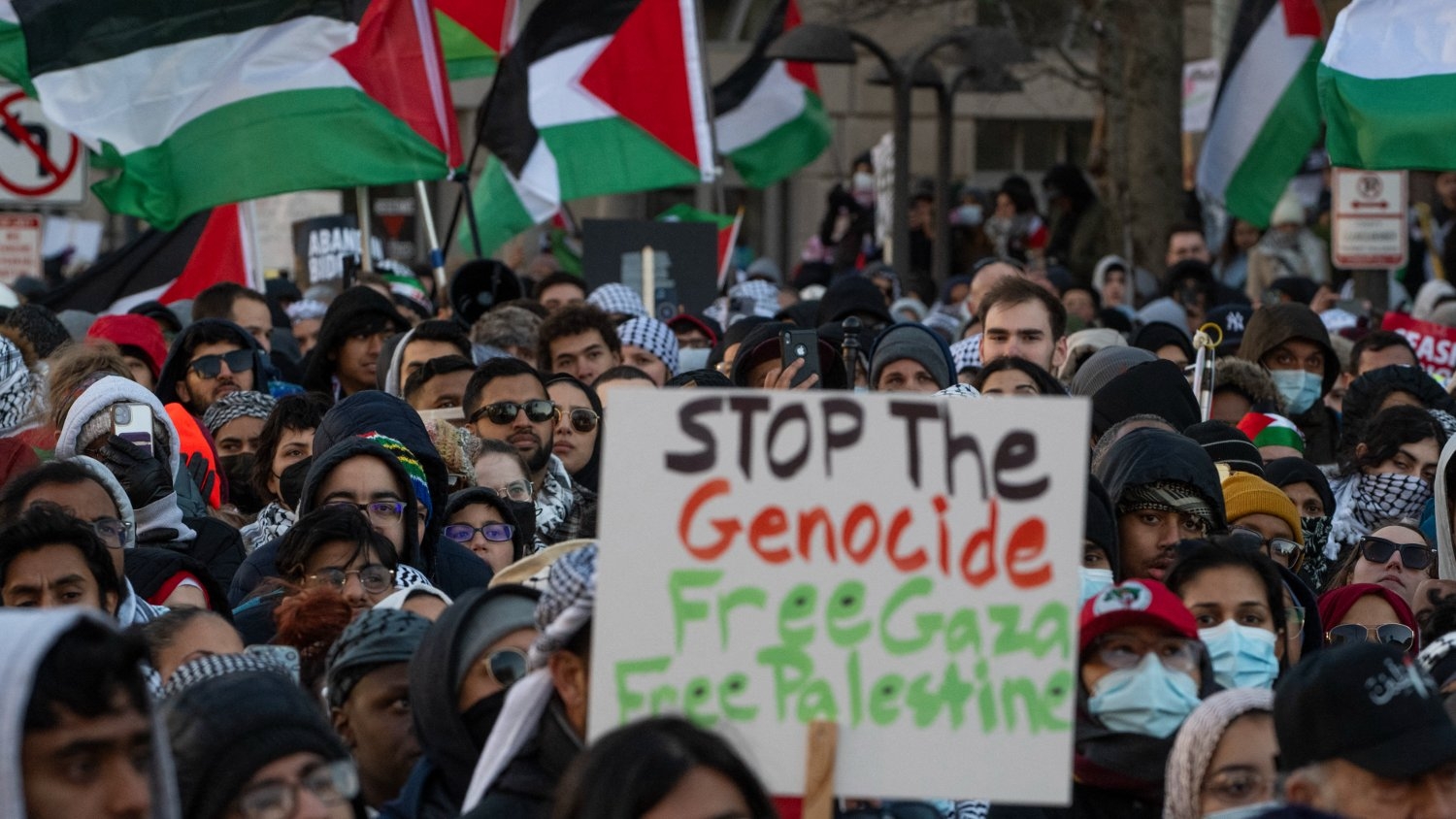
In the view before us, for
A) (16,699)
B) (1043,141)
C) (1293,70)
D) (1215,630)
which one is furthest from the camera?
(1043,141)

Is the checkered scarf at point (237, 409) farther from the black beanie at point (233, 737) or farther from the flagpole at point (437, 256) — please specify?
the black beanie at point (233, 737)

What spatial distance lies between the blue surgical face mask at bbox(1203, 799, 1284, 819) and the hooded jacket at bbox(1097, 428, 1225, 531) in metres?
2.06

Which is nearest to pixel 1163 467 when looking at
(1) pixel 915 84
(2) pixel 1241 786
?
(2) pixel 1241 786

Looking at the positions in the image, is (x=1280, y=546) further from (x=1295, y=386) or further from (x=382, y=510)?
(x=1295, y=386)

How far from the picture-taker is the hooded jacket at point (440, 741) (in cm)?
396

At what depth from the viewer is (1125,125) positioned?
1942cm

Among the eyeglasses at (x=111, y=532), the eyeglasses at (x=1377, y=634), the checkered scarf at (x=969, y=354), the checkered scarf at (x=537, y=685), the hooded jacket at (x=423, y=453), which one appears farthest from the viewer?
the checkered scarf at (x=969, y=354)

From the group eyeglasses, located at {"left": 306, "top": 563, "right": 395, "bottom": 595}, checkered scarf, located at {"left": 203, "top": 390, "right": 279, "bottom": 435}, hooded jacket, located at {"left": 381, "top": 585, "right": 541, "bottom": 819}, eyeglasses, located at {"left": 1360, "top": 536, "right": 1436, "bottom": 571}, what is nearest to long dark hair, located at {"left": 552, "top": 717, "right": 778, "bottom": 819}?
hooded jacket, located at {"left": 381, "top": 585, "right": 541, "bottom": 819}

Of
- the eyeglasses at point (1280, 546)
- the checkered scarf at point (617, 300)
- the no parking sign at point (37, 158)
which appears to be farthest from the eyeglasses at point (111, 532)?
the no parking sign at point (37, 158)

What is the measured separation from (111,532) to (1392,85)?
208 inches

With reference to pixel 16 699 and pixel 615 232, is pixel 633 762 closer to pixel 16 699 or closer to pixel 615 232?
pixel 16 699

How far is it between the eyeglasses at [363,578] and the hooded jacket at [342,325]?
397 cm

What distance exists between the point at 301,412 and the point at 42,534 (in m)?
2.24

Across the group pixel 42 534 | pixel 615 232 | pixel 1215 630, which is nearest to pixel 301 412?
pixel 42 534
